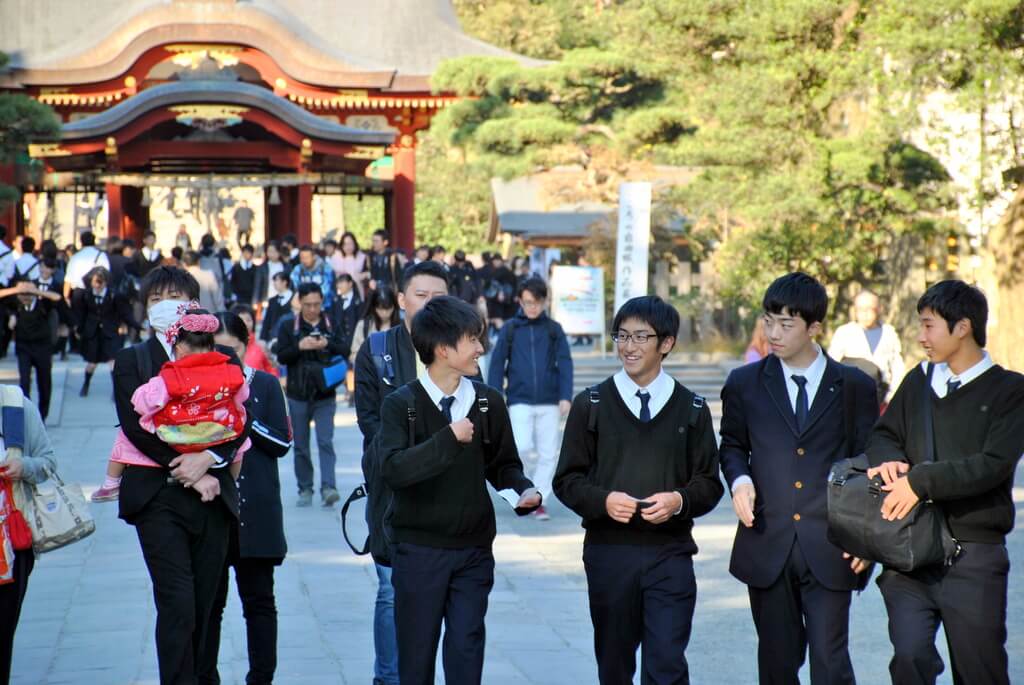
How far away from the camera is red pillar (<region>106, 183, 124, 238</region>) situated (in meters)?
25.2

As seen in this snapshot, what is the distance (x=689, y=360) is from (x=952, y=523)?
15952 millimetres

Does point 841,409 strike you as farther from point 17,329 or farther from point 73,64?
point 73,64

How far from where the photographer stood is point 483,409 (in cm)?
470

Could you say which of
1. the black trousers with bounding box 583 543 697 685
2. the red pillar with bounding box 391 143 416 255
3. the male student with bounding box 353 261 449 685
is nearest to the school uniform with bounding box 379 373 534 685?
the black trousers with bounding box 583 543 697 685

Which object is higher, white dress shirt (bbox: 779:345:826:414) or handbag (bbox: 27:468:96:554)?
white dress shirt (bbox: 779:345:826:414)

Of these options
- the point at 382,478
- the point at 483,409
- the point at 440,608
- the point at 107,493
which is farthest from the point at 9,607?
the point at 483,409

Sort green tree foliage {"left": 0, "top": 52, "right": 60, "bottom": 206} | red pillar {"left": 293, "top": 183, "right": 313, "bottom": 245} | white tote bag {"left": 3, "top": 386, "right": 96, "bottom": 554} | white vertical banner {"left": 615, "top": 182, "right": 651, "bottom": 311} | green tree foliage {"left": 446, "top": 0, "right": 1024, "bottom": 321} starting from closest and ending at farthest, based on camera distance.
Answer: white tote bag {"left": 3, "top": 386, "right": 96, "bottom": 554} < green tree foliage {"left": 446, "top": 0, "right": 1024, "bottom": 321} < white vertical banner {"left": 615, "top": 182, "right": 651, "bottom": 311} < green tree foliage {"left": 0, "top": 52, "right": 60, "bottom": 206} < red pillar {"left": 293, "top": 183, "right": 313, "bottom": 245}

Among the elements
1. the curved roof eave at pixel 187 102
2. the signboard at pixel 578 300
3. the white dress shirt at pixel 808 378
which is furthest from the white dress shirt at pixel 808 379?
the curved roof eave at pixel 187 102

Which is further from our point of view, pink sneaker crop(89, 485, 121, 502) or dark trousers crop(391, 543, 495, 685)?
pink sneaker crop(89, 485, 121, 502)

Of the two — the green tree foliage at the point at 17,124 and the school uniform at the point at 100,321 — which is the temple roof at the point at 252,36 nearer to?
the green tree foliage at the point at 17,124

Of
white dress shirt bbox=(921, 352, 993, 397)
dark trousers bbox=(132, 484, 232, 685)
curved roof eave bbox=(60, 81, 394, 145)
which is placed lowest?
dark trousers bbox=(132, 484, 232, 685)

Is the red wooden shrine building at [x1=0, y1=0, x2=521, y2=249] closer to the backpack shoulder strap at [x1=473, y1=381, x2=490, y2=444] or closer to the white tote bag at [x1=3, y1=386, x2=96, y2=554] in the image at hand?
the white tote bag at [x1=3, y1=386, x2=96, y2=554]

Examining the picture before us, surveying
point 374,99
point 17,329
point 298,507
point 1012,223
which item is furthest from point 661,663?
point 374,99

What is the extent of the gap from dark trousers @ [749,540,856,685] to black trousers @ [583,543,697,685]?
301 millimetres
